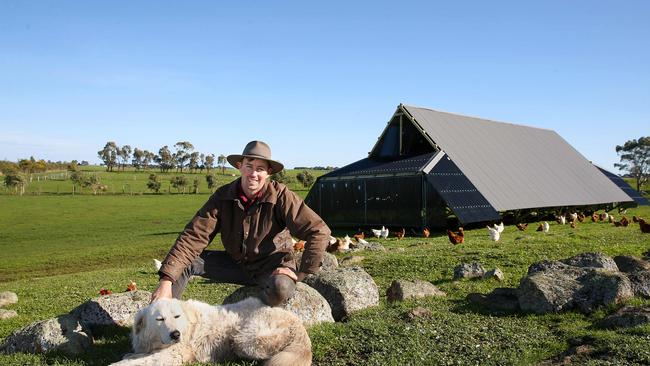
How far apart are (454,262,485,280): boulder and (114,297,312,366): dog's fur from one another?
21.9ft

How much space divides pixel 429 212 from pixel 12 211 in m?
43.5

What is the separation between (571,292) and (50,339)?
7.78 meters

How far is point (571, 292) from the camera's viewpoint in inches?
338

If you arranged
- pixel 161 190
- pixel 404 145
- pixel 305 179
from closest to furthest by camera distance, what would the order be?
pixel 404 145, pixel 161 190, pixel 305 179

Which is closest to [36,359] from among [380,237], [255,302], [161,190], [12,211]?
[255,302]

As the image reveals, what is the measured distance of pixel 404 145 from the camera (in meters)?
32.8

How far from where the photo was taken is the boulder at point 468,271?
11891 millimetres

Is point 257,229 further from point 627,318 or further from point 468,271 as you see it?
point 468,271

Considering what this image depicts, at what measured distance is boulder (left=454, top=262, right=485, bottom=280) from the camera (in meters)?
11.9

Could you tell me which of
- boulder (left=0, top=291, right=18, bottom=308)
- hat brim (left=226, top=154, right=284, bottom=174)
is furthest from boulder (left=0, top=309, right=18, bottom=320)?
hat brim (left=226, top=154, right=284, bottom=174)

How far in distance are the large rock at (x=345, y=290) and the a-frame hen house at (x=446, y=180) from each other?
16.8m

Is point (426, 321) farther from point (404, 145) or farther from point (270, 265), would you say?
point (404, 145)

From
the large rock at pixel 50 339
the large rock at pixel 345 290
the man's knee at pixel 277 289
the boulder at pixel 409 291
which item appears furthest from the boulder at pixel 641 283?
the large rock at pixel 50 339

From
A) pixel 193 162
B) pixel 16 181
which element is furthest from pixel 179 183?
pixel 193 162
